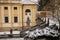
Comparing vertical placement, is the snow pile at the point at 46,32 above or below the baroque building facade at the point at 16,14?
above

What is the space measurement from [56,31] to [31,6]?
10384mm

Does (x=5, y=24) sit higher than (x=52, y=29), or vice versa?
(x=52, y=29)

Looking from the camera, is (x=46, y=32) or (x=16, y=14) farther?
(x=16, y=14)

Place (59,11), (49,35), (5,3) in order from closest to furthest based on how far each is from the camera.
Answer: (49,35), (59,11), (5,3)

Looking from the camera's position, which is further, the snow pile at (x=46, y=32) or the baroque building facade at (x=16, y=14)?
the baroque building facade at (x=16, y=14)

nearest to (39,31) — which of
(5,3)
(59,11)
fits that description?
(59,11)

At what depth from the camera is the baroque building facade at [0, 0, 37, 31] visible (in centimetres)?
1364

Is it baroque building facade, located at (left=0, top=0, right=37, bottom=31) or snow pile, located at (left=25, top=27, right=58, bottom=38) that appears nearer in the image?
snow pile, located at (left=25, top=27, right=58, bottom=38)

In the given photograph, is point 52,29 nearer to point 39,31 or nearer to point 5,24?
point 39,31

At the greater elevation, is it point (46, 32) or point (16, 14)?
point (46, 32)

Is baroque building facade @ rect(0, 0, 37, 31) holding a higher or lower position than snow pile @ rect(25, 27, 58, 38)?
lower

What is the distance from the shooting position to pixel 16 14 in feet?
45.8

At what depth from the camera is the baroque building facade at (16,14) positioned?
537 inches

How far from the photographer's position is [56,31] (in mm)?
3496
